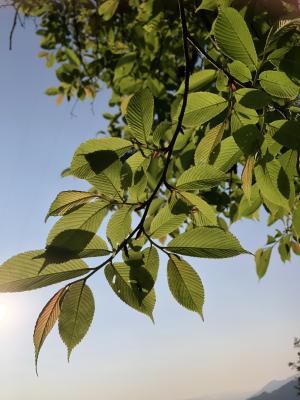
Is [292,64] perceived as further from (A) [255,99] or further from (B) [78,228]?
(B) [78,228]

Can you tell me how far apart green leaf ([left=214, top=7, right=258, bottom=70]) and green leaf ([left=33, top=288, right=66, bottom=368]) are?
62 centimetres

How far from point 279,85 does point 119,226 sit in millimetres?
474

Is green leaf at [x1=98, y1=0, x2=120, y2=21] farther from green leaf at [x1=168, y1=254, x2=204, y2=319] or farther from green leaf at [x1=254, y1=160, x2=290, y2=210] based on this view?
green leaf at [x1=168, y1=254, x2=204, y2=319]

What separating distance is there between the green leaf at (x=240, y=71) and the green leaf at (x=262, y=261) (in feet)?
6.25

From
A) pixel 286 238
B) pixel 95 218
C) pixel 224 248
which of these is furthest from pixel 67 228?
pixel 286 238

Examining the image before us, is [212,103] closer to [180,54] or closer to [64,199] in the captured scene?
[64,199]

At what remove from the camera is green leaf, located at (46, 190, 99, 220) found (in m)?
0.87

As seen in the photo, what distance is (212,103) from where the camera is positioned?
102 centimetres

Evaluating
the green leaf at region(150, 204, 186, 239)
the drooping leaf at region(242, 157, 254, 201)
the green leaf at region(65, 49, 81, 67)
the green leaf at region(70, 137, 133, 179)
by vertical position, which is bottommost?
the green leaf at region(150, 204, 186, 239)

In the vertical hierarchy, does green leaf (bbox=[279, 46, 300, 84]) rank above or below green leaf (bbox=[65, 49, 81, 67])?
below

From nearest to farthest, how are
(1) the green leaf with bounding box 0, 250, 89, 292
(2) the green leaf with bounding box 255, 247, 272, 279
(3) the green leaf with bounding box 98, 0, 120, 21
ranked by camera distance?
1. (1) the green leaf with bounding box 0, 250, 89, 292
2. (2) the green leaf with bounding box 255, 247, 272, 279
3. (3) the green leaf with bounding box 98, 0, 120, 21

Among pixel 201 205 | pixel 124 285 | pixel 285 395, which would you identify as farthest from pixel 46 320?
pixel 285 395

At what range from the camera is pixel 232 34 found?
85 cm

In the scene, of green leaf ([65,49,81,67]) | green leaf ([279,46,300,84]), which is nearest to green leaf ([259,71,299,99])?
green leaf ([279,46,300,84])
